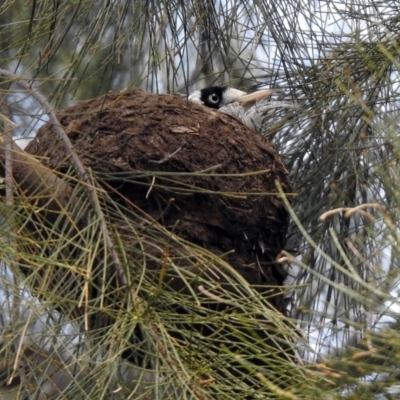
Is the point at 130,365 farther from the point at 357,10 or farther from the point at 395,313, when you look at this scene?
the point at 357,10

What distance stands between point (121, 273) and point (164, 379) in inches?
9.8

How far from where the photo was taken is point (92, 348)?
1.69 metres

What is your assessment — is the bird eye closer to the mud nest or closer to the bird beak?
the bird beak

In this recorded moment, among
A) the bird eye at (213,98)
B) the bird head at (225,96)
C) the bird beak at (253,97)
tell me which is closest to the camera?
the bird beak at (253,97)

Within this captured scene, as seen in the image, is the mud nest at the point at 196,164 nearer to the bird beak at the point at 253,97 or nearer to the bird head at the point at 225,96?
the bird beak at the point at 253,97

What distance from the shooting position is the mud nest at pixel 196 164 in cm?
268

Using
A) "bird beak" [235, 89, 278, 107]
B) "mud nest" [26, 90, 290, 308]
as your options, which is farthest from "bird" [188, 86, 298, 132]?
"mud nest" [26, 90, 290, 308]

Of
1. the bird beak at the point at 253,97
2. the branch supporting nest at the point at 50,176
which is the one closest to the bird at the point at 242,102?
the bird beak at the point at 253,97

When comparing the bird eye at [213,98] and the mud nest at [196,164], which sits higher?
the bird eye at [213,98]

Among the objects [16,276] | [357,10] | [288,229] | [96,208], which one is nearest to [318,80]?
[357,10]

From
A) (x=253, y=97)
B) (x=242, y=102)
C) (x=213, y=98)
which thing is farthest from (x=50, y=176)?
(x=213, y=98)

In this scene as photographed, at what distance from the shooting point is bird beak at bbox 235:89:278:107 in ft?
10.9

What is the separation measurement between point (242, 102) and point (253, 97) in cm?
14

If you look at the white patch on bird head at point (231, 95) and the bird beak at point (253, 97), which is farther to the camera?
the white patch on bird head at point (231, 95)
